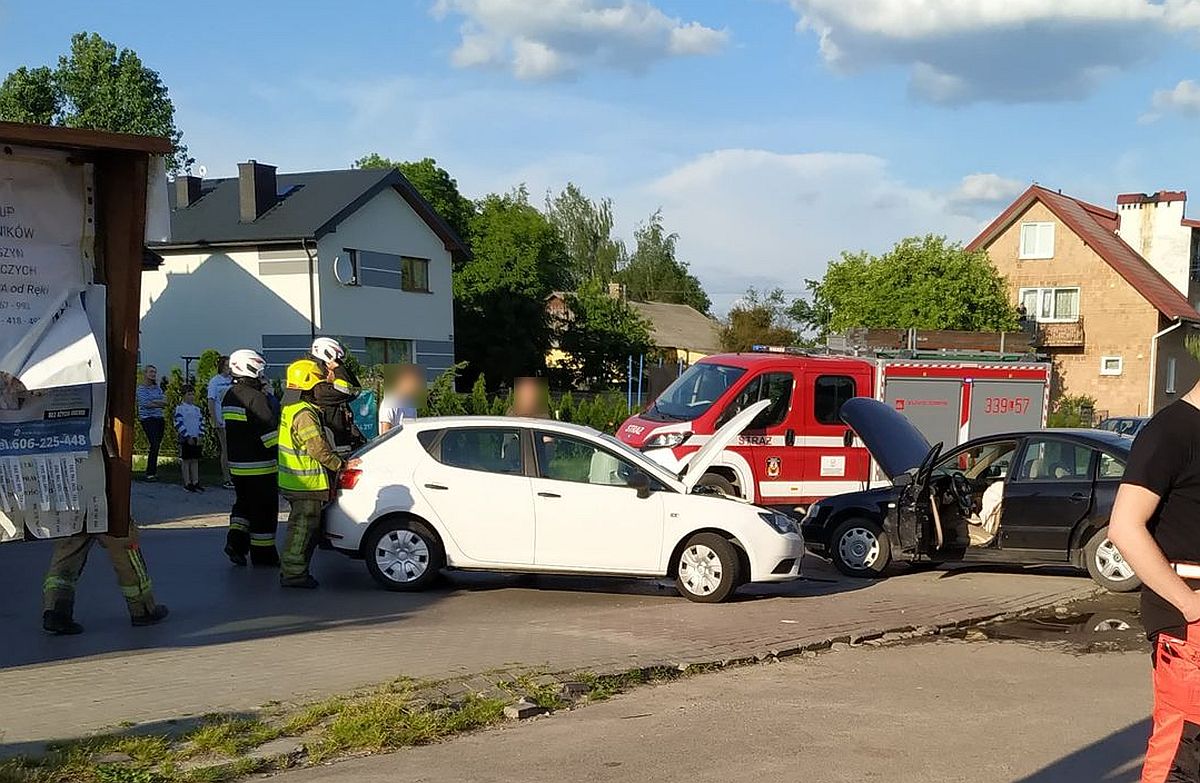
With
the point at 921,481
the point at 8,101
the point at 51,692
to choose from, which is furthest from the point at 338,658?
the point at 8,101

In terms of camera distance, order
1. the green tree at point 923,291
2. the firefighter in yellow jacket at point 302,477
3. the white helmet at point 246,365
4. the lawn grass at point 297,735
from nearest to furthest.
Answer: the lawn grass at point 297,735 → the firefighter in yellow jacket at point 302,477 → the white helmet at point 246,365 → the green tree at point 923,291

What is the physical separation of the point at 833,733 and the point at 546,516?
12.7 ft

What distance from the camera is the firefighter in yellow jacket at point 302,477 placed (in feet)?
29.6

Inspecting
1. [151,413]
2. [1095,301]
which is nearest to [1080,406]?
[1095,301]

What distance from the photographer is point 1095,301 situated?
42.3 meters

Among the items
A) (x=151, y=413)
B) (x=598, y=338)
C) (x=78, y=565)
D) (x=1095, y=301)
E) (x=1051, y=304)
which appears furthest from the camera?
(x=1051, y=304)

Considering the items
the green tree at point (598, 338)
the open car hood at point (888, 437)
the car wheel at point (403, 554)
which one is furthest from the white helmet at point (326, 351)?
the green tree at point (598, 338)

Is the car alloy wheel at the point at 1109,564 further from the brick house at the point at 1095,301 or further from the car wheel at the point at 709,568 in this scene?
the brick house at the point at 1095,301

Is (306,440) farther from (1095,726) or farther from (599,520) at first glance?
(1095,726)

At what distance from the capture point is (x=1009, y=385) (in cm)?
1677

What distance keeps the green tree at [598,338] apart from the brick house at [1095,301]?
49.2 ft

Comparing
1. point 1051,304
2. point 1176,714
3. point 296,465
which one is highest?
point 1051,304

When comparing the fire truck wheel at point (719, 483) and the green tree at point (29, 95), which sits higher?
the green tree at point (29, 95)

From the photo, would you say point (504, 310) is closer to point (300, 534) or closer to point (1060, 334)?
point (1060, 334)
